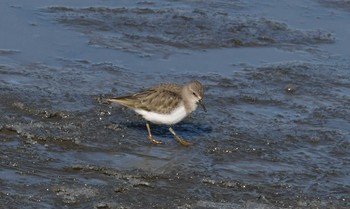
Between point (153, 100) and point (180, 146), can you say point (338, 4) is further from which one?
point (180, 146)

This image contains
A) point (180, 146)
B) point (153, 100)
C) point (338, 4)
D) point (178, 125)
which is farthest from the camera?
point (338, 4)

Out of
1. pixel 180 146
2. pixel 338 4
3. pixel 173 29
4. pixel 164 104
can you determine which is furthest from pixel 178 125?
pixel 338 4

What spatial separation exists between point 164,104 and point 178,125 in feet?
2.20

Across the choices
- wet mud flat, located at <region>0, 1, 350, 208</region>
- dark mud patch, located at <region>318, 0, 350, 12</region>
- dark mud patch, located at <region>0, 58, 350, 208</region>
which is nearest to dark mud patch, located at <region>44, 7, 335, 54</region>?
wet mud flat, located at <region>0, 1, 350, 208</region>

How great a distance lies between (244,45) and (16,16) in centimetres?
324

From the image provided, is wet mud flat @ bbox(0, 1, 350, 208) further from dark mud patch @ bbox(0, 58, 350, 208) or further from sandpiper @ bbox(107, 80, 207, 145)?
sandpiper @ bbox(107, 80, 207, 145)

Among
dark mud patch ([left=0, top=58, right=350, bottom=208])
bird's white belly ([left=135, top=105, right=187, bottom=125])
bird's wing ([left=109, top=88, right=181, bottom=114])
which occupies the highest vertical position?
bird's wing ([left=109, top=88, right=181, bottom=114])

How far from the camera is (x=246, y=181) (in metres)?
9.24

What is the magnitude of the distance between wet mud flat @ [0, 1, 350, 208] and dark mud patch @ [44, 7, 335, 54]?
0.02 meters

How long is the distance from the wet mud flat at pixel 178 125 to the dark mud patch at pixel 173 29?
0.05 ft

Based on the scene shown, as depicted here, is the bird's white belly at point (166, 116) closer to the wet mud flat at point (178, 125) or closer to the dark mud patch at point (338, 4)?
the wet mud flat at point (178, 125)

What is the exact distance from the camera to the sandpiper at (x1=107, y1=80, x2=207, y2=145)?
10352mm

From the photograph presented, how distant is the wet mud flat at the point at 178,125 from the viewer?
886 centimetres

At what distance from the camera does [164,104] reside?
10.4 m
